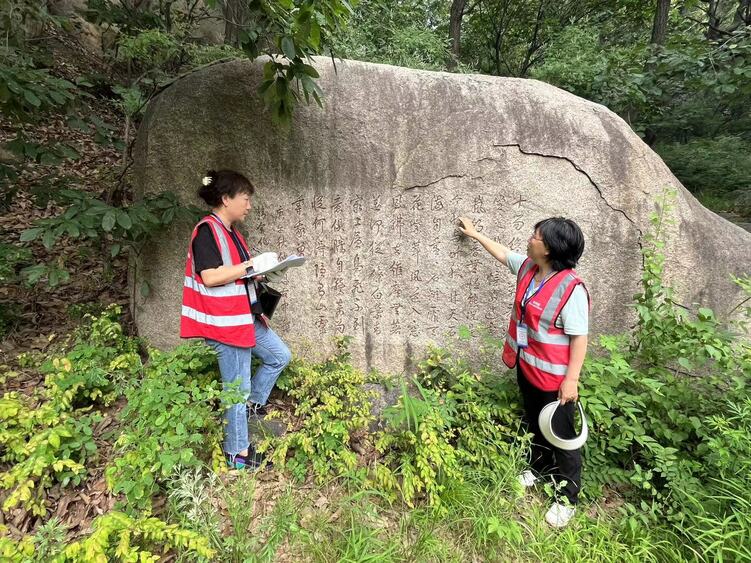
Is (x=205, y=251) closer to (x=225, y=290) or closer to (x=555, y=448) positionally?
(x=225, y=290)

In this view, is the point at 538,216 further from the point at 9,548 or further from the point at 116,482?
the point at 9,548

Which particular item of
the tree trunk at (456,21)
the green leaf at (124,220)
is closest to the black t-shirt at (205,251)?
the green leaf at (124,220)

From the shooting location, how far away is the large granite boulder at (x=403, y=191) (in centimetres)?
317

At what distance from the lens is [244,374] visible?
254 cm

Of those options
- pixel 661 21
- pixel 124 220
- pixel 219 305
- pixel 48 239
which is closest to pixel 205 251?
pixel 219 305

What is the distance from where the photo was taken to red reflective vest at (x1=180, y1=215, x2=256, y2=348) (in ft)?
7.49

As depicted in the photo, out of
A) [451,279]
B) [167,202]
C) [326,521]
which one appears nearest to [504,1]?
[451,279]

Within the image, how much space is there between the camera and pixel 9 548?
1711 mm

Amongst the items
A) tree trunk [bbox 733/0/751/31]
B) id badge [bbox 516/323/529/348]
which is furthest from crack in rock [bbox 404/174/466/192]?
tree trunk [bbox 733/0/751/31]

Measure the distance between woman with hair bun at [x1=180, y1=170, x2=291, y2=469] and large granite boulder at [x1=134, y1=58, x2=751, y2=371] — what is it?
90cm

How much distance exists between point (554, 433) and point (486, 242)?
55.2 inches

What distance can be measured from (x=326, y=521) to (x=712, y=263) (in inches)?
151

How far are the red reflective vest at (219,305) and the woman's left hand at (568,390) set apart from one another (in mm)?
1934

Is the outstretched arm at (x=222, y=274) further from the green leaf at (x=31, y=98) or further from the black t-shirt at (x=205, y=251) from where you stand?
the green leaf at (x=31, y=98)
